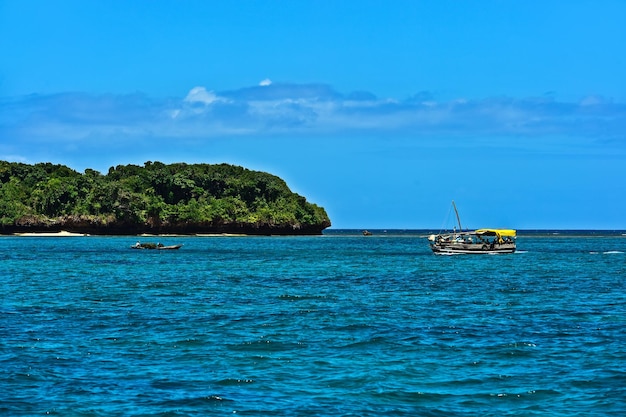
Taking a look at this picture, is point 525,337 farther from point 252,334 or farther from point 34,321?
point 34,321

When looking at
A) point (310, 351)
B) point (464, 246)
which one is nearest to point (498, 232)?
point (464, 246)

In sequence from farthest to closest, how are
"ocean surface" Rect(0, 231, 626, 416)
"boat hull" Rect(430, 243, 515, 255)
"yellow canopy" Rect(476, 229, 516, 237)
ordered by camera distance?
"yellow canopy" Rect(476, 229, 516, 237) < "boat hull" Rect(430, 243, 515, 255) < "ocean surface" Rect(0, 231, 626, 416)

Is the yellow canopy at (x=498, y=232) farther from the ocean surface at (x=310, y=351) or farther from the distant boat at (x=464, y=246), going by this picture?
the ocean surface at (x=310, y=351)

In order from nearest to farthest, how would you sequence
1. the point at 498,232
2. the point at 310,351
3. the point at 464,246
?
the point at 310,351, the point at 464,246, the point at 498,232

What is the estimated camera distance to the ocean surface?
63.5ft

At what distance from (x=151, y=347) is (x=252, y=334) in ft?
14.3

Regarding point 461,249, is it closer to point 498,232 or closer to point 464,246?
point 464,246

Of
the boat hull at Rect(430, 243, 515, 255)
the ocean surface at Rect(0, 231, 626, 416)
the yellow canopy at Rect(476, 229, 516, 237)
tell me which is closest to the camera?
the ocean surface at Rect(0, 231, 626, 416)

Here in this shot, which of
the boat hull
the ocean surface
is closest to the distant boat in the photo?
the boat hull

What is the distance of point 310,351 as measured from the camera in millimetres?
26172

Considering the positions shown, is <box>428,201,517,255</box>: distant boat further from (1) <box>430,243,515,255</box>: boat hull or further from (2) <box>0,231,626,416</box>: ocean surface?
(2) <box>0,231,626,416</box>: ocean surface

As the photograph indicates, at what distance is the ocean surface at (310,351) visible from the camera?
762 inches

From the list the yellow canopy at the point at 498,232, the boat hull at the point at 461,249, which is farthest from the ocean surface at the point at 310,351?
the yellow canopy at the point at 498,232

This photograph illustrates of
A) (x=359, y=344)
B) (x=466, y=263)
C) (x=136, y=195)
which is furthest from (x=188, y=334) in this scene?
(x=136, y=195)
